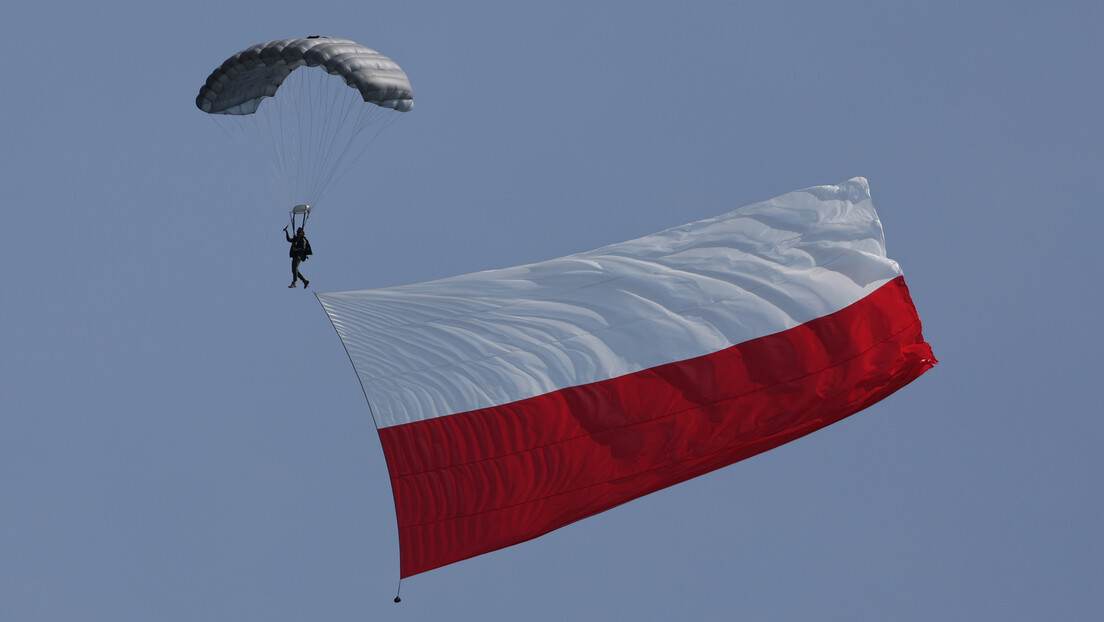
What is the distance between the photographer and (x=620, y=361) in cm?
2102

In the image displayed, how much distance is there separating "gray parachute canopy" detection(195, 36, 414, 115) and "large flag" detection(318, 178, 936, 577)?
1.94 metres

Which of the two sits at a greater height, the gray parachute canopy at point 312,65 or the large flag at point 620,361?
the gray parachute canopy at point 312,65

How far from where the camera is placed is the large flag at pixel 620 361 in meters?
20.1

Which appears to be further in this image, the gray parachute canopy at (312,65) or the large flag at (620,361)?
the gray parachute canopy at (312,65)

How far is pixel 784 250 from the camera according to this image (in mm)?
21875

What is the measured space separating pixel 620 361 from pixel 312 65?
13.7 feet

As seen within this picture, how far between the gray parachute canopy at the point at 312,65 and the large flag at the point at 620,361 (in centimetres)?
194

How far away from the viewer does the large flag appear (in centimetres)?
2009

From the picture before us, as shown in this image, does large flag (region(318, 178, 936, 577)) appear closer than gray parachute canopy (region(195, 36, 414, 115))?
Yes

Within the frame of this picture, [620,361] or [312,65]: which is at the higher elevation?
[312,65]

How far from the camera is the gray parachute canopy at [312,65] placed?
817 inches

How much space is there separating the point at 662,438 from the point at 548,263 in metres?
2.21

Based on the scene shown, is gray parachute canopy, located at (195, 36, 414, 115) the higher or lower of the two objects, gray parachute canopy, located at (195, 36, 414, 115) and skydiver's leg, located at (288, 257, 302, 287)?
the higher

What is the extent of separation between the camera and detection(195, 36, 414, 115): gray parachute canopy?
68.1 ft
